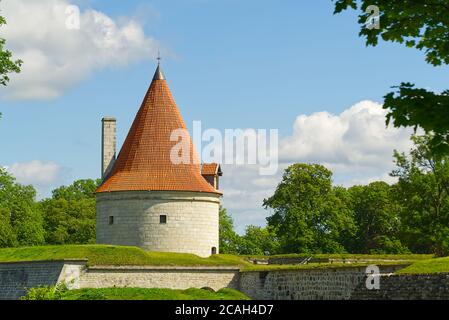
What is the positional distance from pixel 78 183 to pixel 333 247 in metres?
41.6

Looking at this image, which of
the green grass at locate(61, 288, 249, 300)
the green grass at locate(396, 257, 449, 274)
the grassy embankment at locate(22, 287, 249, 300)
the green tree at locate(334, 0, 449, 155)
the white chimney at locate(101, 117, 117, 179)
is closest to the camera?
the green tree at locate(334, 0, 449, 155)

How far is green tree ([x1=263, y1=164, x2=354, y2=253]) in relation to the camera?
57.3 meters

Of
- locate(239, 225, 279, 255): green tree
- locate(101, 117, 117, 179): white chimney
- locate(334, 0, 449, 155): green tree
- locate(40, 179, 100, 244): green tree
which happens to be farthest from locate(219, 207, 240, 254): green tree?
locate(334, 0, 449, 155): green tree

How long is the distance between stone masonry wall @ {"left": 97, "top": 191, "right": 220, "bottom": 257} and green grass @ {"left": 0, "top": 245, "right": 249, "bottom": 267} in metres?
1.40

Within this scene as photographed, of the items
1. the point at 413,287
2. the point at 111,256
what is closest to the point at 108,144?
the point at 111,256

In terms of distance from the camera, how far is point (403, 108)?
13.1 meters

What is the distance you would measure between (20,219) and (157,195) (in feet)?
106

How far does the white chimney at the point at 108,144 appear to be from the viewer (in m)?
47.3

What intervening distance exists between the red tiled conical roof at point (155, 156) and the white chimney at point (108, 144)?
158 centimetres

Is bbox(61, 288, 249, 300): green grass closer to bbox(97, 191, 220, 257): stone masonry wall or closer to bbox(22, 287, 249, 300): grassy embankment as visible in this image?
bbox(22, 287, 249, 300): grassy embankment

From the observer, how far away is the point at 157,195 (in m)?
42.6

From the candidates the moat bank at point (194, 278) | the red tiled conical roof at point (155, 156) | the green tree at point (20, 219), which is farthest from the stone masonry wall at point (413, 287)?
the green tree at point (20, 219)

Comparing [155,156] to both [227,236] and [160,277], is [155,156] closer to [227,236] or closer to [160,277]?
[160,277]

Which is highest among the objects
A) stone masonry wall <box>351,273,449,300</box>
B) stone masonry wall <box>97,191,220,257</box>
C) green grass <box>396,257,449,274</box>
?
stone masonry wall <box>97,191,220,257</box>
